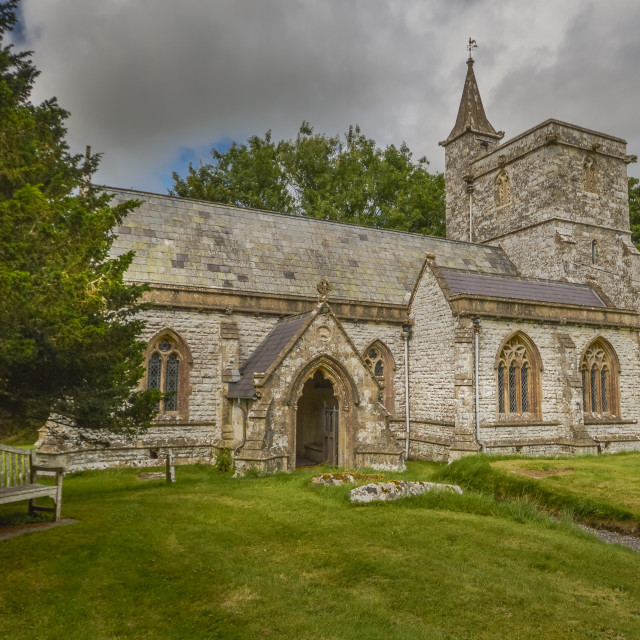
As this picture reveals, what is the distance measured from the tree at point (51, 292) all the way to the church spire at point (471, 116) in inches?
1033

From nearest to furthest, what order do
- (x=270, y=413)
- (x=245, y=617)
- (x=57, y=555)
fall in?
(x=245, y=617) < (x=57, y=555) < (x=270, y=413)

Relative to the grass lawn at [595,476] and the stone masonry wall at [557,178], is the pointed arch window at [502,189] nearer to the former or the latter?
the stone masonry wall at [557,178]

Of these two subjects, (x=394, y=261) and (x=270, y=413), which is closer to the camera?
(x=270, y=413)

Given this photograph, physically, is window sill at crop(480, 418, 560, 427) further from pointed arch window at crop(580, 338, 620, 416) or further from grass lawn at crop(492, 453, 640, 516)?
pointed arch window at crop(580, 338, 620, 416)

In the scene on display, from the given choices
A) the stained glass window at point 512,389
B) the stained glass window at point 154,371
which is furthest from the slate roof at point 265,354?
the stained glass window at point 512,389

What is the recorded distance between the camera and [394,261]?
75.0 ft

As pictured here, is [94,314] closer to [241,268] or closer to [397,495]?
[397,495]

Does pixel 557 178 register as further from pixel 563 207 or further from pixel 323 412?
pixel 323 412

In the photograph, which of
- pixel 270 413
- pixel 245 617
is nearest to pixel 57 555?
pixel 245 617

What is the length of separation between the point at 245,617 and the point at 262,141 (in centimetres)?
3828

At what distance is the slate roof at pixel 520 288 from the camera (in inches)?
768

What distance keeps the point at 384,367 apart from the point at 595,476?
7.93 metres

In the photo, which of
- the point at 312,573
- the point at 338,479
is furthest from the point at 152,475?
the point at 312,573

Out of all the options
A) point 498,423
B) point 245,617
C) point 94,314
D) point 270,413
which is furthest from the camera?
point 498,423
